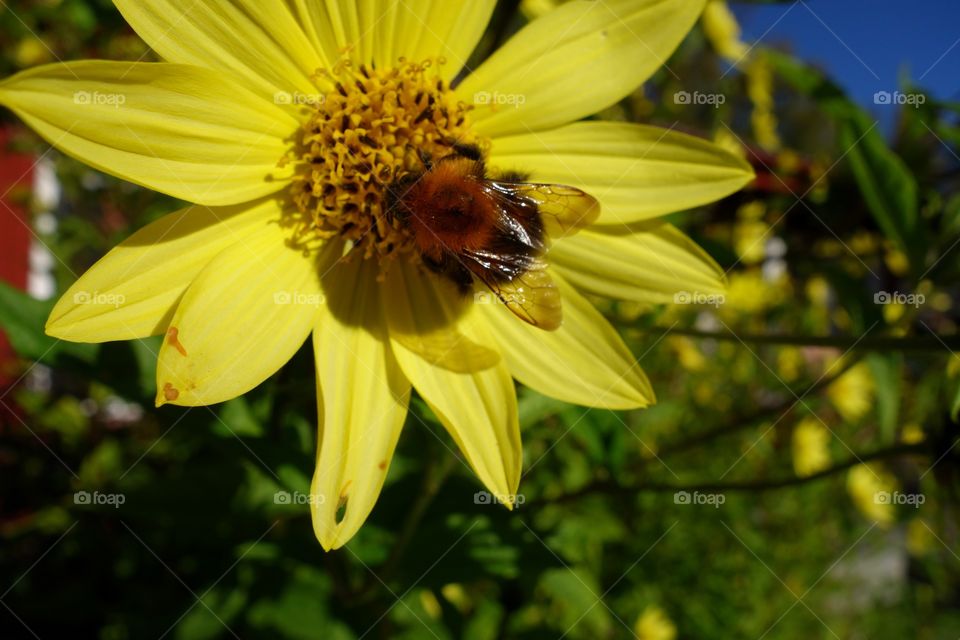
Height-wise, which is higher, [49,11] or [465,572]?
[49,11]

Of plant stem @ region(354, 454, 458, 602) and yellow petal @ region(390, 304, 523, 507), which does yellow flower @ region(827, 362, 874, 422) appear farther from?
yellow petal @ region(390, 304, 523, 507)

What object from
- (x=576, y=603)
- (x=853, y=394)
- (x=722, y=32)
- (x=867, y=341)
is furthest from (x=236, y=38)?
(x=853, y=394)

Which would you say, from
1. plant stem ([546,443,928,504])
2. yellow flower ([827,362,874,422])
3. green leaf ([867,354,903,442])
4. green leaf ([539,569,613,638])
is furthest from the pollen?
yellow flower ([827,362,874,422])

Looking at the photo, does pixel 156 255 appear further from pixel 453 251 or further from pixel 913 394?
pixel 913 394

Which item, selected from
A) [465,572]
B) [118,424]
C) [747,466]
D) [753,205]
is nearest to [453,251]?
[465,572]

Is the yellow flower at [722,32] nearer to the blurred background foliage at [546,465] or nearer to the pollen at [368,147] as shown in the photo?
the blurred background foliage at [546,465]

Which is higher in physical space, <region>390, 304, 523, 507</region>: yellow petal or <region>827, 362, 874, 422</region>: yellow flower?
<region>390, 304, 523, 507</region>: yellow petal
